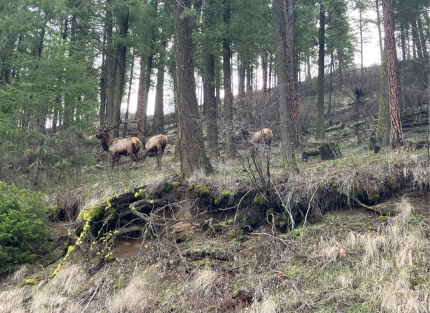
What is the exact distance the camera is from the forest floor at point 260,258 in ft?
16.2

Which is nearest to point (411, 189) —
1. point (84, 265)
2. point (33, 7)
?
point (84, 265)

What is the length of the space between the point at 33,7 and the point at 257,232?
15524 mm

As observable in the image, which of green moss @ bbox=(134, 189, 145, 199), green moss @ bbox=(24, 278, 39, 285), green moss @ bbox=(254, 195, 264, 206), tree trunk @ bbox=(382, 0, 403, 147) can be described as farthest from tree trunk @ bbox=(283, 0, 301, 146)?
green moss @ bbox=(24, 278, 39, 285)

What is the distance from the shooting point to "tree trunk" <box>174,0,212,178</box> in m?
9.13

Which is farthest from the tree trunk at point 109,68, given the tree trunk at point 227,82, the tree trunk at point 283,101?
the tree trunk at point 283,101

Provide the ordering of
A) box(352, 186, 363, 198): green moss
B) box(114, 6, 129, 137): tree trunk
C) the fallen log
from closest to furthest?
the fallen log
box(352, 186, 363, 198): green moss
box(114, 6, 129, 137): tree trunk

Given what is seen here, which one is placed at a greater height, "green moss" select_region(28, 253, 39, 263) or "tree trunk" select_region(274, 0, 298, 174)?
"tree trunk" select_region(274, 0, 298, 174)

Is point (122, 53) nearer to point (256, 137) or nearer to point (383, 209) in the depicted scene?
point (256, 137)

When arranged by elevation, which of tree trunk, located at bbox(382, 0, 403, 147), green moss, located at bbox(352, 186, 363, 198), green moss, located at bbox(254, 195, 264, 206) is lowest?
green moss, located at bbox(254, 195, 264, 206)

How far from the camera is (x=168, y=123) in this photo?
94.9ft

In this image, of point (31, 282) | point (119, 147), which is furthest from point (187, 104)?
point (31, 282)

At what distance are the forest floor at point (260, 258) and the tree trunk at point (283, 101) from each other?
0.59 meters

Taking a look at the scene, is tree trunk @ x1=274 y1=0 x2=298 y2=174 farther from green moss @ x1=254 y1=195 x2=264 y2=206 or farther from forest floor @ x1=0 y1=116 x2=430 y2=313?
green moss @ x1=254 y1=195 x2=264 y2=206

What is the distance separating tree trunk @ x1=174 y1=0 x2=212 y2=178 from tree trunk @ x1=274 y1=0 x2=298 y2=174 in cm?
216
